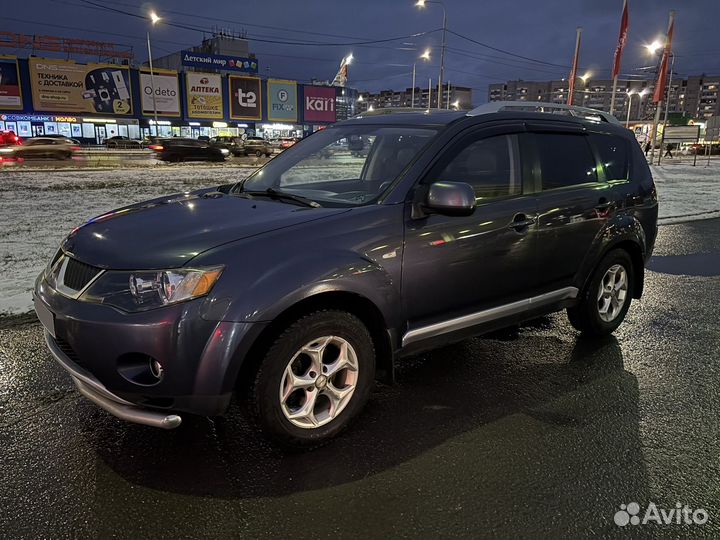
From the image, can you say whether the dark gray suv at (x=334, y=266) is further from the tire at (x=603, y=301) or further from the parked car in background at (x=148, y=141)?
the parked car in background at (x=148, y=141)

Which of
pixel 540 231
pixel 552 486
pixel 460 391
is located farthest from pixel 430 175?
pixel 552 486

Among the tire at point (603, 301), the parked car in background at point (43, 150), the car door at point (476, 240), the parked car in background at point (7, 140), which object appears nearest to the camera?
the car door at point (476, 240)

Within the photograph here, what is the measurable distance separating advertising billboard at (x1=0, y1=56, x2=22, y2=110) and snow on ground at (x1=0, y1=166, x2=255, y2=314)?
3824cm

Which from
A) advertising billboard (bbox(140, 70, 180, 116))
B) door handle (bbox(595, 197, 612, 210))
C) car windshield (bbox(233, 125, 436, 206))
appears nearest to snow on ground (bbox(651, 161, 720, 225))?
door handle (bbox(595, 197, 612, 210))

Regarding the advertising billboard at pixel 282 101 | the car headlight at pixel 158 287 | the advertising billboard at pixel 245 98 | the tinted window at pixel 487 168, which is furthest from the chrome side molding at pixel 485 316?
the advertising billboard at pixel 282 101

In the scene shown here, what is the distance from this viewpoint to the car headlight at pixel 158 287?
8.34 feet

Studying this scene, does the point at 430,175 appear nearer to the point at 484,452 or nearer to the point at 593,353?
the point at 484,452

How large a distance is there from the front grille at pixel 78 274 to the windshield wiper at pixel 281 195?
3.95ft

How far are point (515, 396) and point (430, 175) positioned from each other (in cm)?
157

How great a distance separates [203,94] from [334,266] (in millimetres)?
63555

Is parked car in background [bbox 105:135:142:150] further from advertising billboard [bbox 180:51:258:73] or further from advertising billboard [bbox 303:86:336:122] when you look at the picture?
advertising billboard [bbox 303:86:336:122]

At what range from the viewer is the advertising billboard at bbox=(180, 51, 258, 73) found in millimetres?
68375

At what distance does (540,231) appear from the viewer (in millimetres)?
3855

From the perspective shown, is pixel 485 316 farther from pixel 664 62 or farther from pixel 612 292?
pixel 664 62
